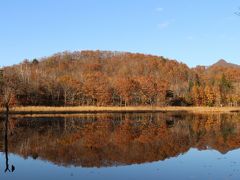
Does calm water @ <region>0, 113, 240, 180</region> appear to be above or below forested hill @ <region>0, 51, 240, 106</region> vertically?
below

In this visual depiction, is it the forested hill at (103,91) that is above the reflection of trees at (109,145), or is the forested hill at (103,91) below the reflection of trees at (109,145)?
above

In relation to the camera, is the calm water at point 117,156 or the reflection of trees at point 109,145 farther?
the reflection of trees at point 109,145

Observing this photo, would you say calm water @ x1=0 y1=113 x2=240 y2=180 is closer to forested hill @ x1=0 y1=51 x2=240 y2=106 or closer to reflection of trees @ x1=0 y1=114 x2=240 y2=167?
reflection of trees @ x1=0 y1=114 x2=240 y2=167

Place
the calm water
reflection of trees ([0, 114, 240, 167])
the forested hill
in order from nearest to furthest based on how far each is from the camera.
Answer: the calm water < reflection of trees ([0, 114, 240, 167]) < the forested hill

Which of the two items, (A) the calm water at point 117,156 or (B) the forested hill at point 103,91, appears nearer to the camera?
(A) the calm water at point 117,156

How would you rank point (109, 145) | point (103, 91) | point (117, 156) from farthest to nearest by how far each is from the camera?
point (103, 91), point (109, 145), point (117, 156)

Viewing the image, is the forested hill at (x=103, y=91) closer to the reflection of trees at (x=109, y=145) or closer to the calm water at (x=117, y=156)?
the reflection of trees at (x=109, y=145)

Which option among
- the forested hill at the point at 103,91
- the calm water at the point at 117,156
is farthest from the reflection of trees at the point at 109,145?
the forested hill at the point at 103,91

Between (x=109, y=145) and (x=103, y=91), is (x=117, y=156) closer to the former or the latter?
(x=109, y=145)

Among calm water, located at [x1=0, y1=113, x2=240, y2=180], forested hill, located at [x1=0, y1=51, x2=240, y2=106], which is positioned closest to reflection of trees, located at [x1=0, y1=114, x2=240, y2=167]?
calm water, located at [x1=0, y1=113, x2=240, y2=180]

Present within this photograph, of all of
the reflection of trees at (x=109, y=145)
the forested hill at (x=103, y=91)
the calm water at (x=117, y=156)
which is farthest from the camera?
the forested hill at (x=103, y=91)

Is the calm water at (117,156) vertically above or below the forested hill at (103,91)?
below

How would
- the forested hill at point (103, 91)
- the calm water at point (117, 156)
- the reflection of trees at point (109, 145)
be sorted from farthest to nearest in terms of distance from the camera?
the forested hill at point (103, 91) → the reflection of trees at point (109, 145) → the calm water at point (117, 156)

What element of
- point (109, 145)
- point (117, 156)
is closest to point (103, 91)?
point (109, 145)
